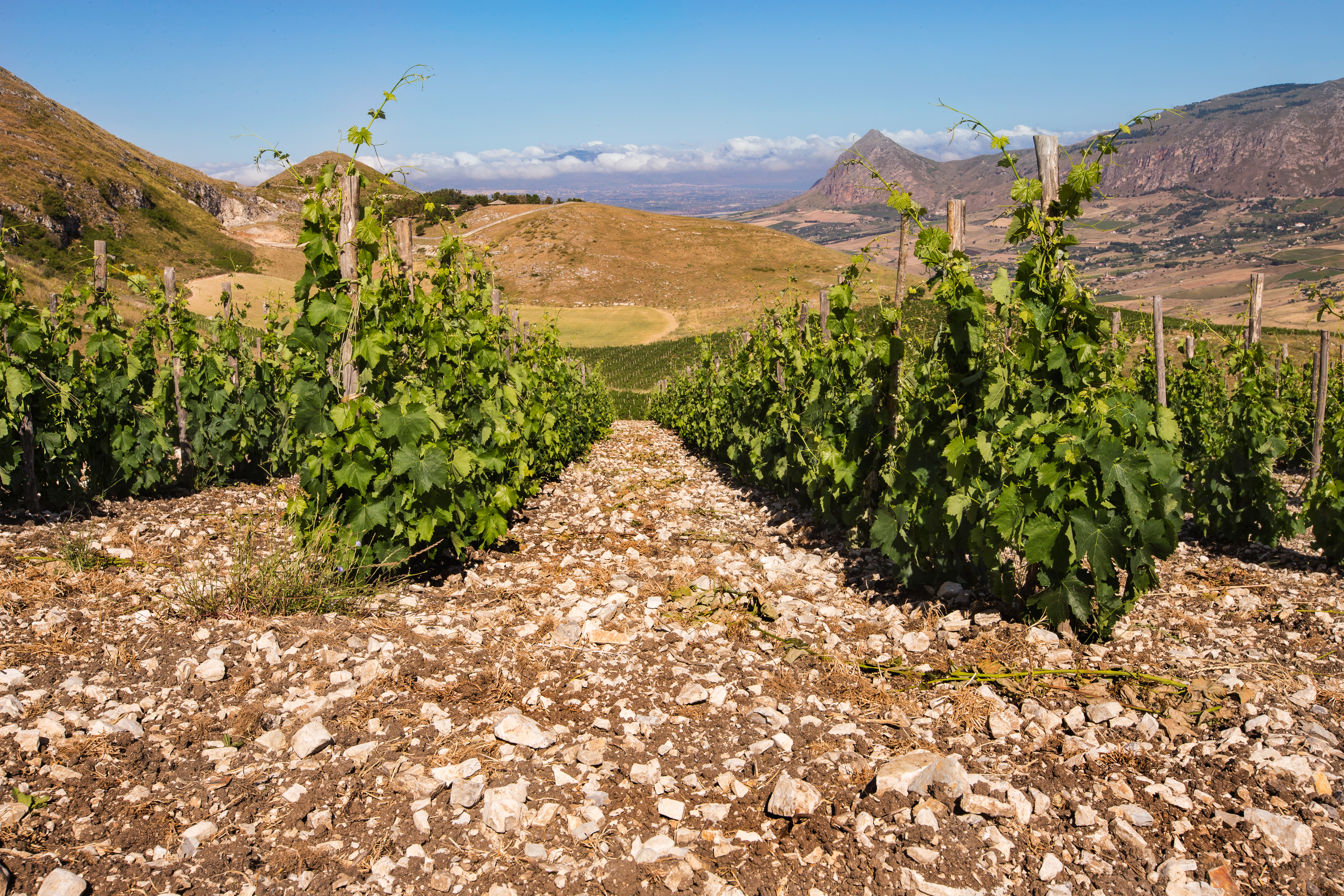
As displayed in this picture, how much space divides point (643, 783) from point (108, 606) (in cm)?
346

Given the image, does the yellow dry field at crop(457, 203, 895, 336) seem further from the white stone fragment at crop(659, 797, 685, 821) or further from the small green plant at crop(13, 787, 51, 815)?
the small green plant at crop(13, 787, 51, 815)

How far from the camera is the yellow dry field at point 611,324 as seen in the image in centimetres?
4812

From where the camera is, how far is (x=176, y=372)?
845cm

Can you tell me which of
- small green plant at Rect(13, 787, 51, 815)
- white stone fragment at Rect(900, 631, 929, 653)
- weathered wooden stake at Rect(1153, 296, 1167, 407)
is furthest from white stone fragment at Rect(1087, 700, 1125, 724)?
weathered wooden stake at Rect(1153, 296, 1167, 407)

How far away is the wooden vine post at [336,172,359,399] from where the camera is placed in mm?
5055

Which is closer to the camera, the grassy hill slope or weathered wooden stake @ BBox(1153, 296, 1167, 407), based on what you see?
weathered wooden stake @ BBox(1153, 296, 1167, 407)

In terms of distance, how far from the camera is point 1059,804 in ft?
9.43

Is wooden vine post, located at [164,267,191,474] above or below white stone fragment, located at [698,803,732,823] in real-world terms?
above

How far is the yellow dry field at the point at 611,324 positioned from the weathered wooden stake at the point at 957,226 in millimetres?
39966

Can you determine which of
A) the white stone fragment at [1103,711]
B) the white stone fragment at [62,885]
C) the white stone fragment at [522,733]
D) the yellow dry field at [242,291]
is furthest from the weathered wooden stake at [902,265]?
the yellow dry field at [242,291]

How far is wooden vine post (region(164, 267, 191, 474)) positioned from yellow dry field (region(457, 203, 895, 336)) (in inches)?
1721

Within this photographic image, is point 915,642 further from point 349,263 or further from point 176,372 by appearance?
point 176,372

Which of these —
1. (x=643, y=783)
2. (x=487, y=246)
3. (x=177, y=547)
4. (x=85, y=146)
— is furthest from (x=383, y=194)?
(x=85, y=146)

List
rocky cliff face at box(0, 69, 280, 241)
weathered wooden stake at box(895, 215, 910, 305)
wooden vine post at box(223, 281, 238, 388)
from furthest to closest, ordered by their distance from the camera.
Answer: rocky cliff face at box(0, 69, 280, 241) → wooden vine post at box(223, 281, 238, 388) → weathered wooden stake at box(895, 215, 910, 305)
